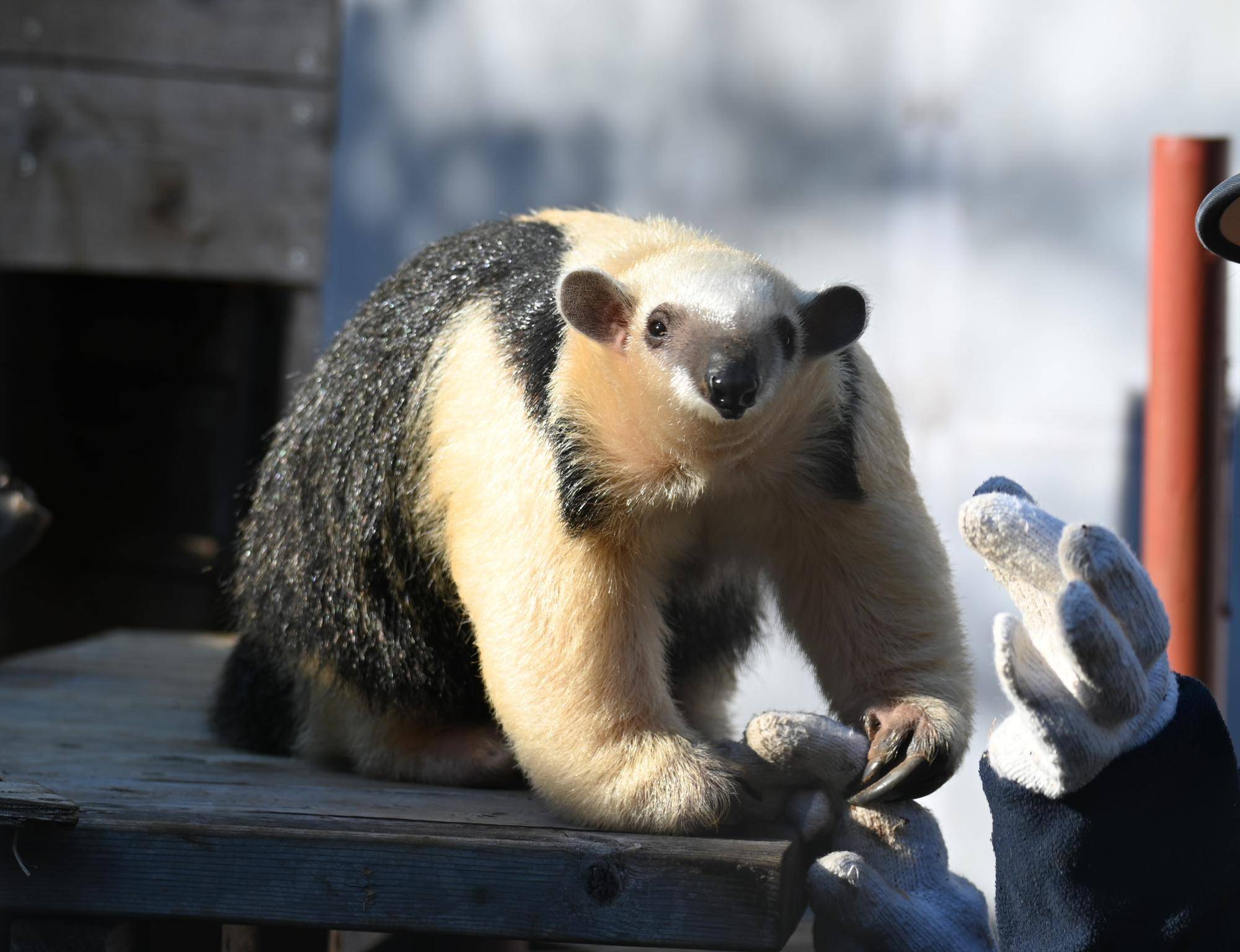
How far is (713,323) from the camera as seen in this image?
235 centimetres

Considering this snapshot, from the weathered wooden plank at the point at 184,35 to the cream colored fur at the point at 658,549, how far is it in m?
2.61

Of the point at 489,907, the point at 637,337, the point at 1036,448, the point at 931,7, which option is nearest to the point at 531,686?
the point at 489,907

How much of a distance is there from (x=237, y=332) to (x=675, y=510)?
3.84 metres

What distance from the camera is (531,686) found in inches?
97.8

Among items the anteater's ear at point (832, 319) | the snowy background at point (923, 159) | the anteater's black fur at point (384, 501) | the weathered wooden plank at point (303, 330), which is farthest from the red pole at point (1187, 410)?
the weathered wooden plank at point (303, 330)

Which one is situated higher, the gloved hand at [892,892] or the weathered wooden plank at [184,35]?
the weathered wooden plank at [184,35]

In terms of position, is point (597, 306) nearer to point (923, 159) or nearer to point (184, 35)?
point (923, 159)

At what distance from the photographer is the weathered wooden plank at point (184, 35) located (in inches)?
195

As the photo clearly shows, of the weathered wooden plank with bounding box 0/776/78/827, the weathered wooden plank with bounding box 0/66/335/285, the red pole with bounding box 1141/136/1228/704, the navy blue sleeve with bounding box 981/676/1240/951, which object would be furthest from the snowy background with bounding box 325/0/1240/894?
the weathered wooden plank with bounding box 0/776/78/827

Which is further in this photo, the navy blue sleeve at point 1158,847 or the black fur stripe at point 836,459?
the black fur stripe at point 836,459

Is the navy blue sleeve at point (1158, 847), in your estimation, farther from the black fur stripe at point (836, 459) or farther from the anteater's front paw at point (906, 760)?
the black fur stripe at point (836, 459)

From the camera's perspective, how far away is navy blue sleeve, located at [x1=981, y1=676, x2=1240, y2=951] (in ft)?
6.46

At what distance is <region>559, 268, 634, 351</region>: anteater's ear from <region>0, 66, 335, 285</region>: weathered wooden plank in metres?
2.72

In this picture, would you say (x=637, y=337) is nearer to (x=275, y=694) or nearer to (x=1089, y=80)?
(x=275, y=694)
